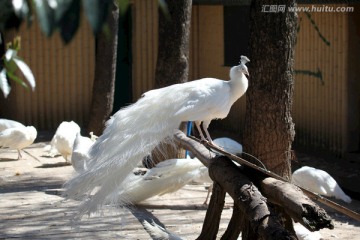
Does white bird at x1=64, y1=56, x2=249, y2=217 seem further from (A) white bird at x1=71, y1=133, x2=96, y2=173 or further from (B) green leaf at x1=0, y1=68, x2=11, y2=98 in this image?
(B) green leaf at x1=0, y1=68, x2=11, y2=98

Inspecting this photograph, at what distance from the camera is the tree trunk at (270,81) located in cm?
579

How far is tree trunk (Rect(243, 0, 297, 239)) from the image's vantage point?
19.0 ft

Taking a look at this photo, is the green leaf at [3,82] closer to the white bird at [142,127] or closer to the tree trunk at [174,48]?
the white bird at [142,127]

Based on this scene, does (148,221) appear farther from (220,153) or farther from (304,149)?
(304,149)

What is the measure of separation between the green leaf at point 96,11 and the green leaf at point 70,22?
0.02 m

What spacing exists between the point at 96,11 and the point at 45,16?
3.6 inches

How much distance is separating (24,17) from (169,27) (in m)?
7.79

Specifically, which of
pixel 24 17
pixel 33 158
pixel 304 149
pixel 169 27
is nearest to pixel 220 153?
pixel 169 27

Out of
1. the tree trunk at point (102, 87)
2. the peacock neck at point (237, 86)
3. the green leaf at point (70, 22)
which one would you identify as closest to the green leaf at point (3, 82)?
the green leaf at point (70, 22)

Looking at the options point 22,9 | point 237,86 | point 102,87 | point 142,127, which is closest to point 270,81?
point 237,86

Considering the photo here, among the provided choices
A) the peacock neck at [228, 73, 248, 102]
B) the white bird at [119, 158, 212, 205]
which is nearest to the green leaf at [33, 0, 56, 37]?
the peacock neck at [228, 73, 248, 102]

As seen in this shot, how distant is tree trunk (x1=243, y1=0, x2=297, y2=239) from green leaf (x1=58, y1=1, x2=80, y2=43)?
4.59 metres

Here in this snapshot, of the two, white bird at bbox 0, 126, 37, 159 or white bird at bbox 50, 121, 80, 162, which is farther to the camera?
white bird at bbox 0, 126, 37, 159

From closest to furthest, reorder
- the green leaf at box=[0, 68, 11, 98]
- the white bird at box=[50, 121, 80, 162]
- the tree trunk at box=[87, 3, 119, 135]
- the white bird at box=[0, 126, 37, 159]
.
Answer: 1. the green leaf at box=[0, 68, 11, 98]
2. the white bird at box=[50, 121, 80, 162]
3. the white bird at box=[0, 126, 37, 159]
4. the tree trunk at box=[87, 3, 119, 135]
